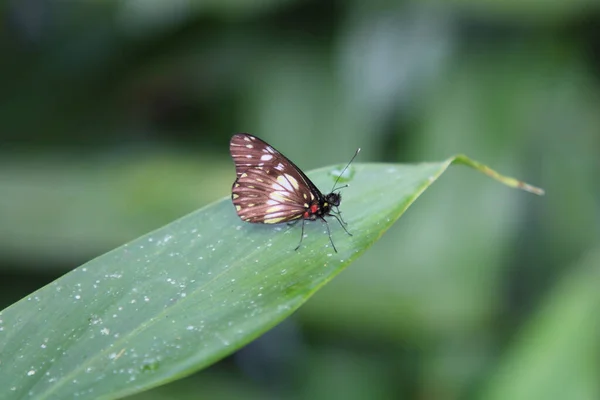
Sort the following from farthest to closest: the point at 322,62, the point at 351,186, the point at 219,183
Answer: the point at 322,62
the point at 219,183
the point at 351,186

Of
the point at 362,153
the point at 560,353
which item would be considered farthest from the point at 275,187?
the point at 362,153

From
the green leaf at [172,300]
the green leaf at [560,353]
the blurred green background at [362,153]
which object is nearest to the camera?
the green leaf at [172,300]

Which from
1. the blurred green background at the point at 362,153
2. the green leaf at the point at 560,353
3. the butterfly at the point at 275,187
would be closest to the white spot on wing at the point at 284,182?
the butterfly at the point at 275,187

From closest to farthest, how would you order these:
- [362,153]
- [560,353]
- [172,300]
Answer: [172,300]
[560,353]
[362,153]

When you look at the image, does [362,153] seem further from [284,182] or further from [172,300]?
[172,300]

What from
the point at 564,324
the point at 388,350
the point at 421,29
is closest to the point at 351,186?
the point at 564,324

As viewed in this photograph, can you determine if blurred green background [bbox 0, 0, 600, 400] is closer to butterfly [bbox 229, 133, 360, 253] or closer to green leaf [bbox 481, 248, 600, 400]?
green leaf [bbox 481, 248, 600, 400]

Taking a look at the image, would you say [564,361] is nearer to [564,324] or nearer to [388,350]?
[564,324]

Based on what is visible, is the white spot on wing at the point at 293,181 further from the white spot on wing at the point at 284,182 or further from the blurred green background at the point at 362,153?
the blurred green background at the point at 362,153
